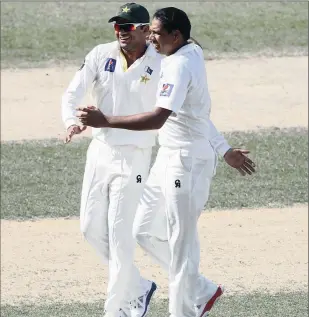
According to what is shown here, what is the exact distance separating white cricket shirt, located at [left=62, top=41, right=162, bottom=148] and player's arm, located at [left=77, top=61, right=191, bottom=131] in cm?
72

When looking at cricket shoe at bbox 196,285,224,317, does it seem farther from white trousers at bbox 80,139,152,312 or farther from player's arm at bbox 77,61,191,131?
player's arm at bbox 77,61,191,131

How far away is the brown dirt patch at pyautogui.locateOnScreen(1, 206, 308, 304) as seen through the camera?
11.5 metres

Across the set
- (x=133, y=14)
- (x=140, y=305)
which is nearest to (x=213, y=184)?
(x=140, y=305)

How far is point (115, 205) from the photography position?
365 inches

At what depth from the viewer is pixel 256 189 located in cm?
1437

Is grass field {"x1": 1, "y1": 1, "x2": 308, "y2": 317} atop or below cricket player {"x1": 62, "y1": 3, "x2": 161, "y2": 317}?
below

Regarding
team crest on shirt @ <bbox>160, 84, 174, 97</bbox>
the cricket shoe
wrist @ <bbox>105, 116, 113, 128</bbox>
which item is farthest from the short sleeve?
the cricket shoe

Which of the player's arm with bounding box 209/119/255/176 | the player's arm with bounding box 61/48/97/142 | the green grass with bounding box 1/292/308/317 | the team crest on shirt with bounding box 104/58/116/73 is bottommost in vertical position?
the green grass with bounding box 1/292/308/317

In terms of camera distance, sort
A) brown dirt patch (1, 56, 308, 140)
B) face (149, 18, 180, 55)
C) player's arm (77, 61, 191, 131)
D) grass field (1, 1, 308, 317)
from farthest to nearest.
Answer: brown dirt patch (1, 56, 308, 140), grass field (1, 1, 308, 317), face (149, 18, 180, 55), player's arm (77, 61, 191, 131)

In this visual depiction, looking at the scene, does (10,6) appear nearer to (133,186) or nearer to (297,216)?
(297,216)

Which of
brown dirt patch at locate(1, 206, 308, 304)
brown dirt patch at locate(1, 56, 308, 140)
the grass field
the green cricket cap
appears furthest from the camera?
brown dirt patch at locate(1, 56, 308, 140)

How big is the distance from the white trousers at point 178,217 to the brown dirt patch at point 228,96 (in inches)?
317

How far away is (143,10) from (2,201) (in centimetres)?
516

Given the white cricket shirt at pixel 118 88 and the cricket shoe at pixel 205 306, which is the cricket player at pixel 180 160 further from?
the white cricket shirt at pixel 118 88
